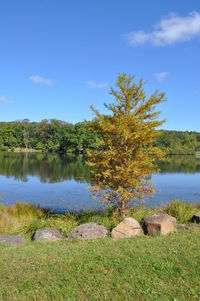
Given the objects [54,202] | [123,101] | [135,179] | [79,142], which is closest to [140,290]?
[135,179]

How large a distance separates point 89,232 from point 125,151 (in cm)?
351

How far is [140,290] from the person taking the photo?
5094mm

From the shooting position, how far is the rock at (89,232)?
8.27m

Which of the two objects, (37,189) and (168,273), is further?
(37,189)

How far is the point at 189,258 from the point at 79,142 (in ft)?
256

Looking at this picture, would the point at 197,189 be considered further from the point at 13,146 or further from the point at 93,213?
the point at 13,146

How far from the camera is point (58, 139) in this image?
94.4 meters

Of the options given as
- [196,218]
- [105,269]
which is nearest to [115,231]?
[105,269]

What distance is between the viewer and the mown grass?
9500 millimetres

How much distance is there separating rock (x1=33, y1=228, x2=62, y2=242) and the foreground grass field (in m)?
1.10

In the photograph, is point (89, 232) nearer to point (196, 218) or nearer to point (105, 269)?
point (105, 269)

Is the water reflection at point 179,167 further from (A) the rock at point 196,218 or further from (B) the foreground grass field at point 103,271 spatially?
(B) the foreground grass field at point 103,271

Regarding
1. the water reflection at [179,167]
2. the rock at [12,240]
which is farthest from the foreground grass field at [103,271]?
the water reflection at [179,167]

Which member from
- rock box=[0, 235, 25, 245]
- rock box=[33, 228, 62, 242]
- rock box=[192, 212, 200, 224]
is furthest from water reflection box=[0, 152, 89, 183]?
rock box=[0, 235, 25, 245]
